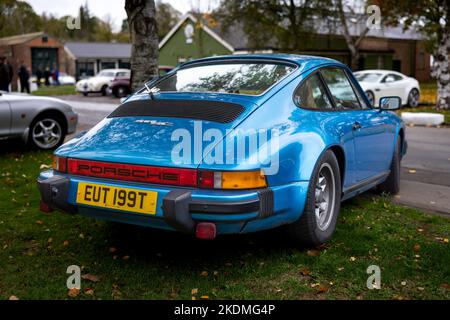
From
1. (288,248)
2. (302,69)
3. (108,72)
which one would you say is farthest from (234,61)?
(108,72)

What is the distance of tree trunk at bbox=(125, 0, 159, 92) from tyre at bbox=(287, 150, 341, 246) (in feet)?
13.5

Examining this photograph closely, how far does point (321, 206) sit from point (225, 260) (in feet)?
2.88

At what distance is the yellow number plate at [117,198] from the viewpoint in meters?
3.32

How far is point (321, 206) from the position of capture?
414 centimetres

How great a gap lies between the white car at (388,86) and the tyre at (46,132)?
10.9 metres

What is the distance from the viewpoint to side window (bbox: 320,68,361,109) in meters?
4.63

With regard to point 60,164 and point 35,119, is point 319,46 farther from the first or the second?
point 60,164

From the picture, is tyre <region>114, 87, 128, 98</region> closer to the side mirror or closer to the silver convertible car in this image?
the silver convertible car

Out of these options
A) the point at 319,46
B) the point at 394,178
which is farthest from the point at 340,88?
the point at 319,46

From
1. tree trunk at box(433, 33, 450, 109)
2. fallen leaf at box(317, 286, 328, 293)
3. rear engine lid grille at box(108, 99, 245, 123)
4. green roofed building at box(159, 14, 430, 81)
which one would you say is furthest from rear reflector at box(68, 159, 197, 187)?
green roofed building at box(159, 14, 430, 81)

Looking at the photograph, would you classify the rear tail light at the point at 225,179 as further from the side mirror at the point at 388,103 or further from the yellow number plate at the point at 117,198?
the side mirror at the point at 388,103

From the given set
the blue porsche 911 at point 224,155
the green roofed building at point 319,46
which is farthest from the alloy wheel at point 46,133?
the green roofed building at point 319,46

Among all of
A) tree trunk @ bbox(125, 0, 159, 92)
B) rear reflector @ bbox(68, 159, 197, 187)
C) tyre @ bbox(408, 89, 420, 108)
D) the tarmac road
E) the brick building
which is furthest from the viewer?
the brick building
